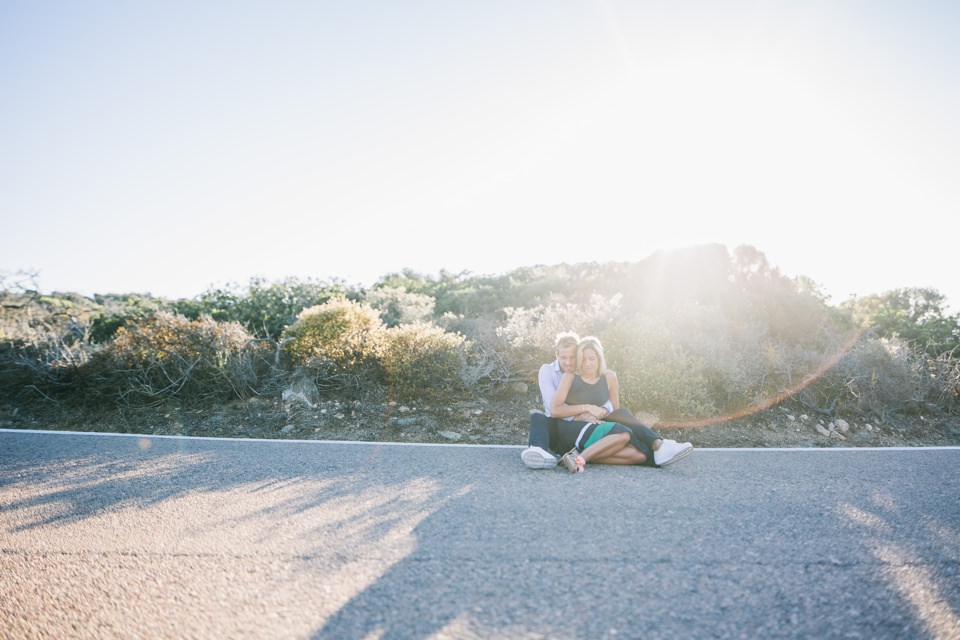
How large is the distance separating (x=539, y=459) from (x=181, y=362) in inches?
246

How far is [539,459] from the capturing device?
4.45m

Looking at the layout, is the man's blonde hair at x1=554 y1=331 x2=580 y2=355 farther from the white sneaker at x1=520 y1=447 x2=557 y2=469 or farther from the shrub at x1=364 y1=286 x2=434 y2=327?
the shrub at x1=364 y1=286 x2=434 y2=327

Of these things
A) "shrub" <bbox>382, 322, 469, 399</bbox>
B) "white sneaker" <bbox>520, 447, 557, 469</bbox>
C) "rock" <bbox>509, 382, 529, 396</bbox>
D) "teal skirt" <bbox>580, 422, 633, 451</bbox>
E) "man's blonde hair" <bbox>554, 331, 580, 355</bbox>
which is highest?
"man's blonde hair" <bbox>554, 331, 580, 355</bbox>

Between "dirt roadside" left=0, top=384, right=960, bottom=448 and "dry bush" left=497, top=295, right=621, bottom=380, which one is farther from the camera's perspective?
"dry bush" left=497, top=295, right=621, bottom=380

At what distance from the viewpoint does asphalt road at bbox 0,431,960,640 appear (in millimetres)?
2172

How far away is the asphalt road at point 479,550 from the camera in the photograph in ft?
7.13

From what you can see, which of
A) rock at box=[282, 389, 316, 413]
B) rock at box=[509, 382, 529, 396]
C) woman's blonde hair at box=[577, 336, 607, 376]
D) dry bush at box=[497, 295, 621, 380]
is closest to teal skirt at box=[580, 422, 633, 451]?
woman's blonde hair at box=[577, 336, 607, 376]

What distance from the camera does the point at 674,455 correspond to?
445 cm

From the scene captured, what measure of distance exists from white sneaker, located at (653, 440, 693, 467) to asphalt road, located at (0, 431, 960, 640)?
128 millimetres

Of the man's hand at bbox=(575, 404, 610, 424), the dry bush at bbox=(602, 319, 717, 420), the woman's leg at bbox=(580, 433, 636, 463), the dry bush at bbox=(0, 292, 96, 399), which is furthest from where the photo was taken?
the dry bush at bbox=(0, 292, 96, 399)

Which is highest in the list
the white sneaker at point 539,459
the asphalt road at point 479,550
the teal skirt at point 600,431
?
the teal skirt at point 600,431

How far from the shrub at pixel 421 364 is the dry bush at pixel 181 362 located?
2306 mm

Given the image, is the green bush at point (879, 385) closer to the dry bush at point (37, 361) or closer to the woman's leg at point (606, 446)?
the woman's leg at point (606, 446)

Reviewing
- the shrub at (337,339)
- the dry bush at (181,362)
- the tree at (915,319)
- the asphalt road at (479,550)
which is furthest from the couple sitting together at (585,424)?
the tree at (915,319)
